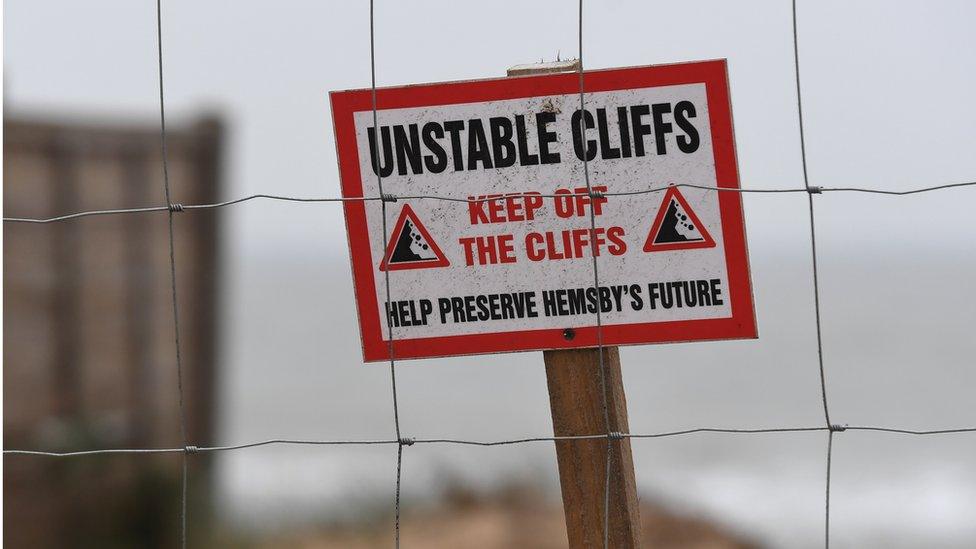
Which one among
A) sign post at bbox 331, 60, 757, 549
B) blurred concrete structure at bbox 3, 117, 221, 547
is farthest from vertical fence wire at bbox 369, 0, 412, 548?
blurred concrete structure at bbox 3, 117, 221, 547

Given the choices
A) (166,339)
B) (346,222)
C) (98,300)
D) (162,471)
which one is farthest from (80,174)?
(346,222)

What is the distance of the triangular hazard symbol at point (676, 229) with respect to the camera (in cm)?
75

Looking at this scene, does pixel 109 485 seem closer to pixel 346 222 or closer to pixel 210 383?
pixel 210 383

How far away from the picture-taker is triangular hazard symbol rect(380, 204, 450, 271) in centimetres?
77

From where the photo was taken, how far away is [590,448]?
2.54 ft

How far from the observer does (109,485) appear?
388cm

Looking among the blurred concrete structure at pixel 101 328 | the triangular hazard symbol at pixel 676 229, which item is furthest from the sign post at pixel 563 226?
the blurred concrete structure at pixel 101 328

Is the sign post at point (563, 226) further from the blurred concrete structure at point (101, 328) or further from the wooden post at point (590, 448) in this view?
the blurred concrete structure at point (101, 328)

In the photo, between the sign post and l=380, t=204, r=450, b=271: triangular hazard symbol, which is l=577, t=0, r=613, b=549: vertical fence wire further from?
l=380, t=204, r=450, b=271: triangular hazard symbol

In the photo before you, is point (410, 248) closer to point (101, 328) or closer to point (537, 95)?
point (537, 95)

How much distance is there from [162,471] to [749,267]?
11.7 ft

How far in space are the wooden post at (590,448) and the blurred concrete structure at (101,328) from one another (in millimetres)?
3083

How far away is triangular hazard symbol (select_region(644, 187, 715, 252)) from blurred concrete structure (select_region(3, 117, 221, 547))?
10.4ft

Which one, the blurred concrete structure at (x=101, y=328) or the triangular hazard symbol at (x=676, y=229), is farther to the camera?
the blurred concrete structure at (x=101, y=328)
